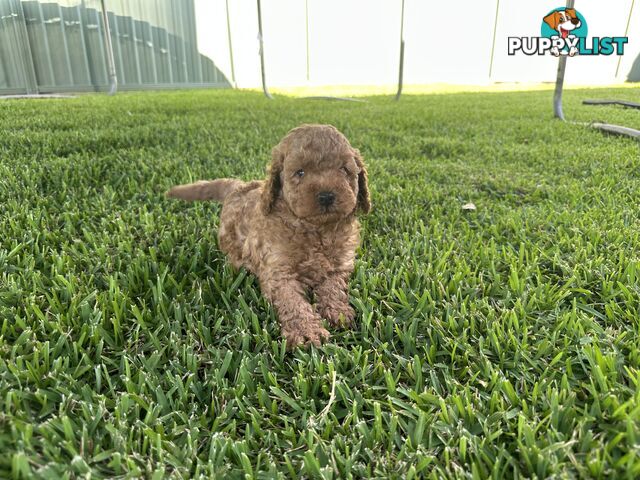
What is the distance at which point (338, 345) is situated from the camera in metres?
1.81

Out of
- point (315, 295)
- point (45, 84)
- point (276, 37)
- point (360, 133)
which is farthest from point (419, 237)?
point (276, 37)

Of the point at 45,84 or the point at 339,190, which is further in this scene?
the point at 45,84

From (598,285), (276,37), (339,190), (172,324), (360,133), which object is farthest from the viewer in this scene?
(276,37)

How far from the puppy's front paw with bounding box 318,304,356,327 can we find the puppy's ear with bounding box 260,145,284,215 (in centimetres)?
58

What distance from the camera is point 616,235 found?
2.58m

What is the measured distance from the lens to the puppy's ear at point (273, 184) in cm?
217

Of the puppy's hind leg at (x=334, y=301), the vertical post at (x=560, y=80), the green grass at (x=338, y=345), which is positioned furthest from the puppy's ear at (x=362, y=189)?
the vertical post at (x=560, y=80)

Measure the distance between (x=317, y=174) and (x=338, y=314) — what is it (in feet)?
2.11

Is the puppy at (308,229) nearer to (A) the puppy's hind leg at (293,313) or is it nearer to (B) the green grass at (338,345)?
(A) the puppy's hind leg at (293,313)

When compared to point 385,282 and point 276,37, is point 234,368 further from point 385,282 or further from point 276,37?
point 276,37

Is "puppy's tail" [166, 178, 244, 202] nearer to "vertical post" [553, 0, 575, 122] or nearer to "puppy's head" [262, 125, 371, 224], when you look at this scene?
"puppy's head" [262, 125, 371, 224]

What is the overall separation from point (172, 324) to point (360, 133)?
469 centimetres

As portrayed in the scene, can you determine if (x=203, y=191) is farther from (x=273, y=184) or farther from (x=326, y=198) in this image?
(x=326, y=198)

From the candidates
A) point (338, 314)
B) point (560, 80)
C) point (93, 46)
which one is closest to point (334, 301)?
point (338, 314)
